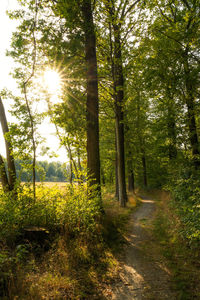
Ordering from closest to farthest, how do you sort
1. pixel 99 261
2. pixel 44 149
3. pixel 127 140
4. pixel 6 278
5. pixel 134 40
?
pixel 6 278, pixel 99 261, pixel 134 40, pixel 44 149, pixel 127 140

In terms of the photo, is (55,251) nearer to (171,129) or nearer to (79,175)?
(79,175)

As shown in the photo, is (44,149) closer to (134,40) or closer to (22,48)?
(22,48)

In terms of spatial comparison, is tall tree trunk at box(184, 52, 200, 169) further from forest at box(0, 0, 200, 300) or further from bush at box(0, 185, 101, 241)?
bush at box(0, 185, 101, 241)

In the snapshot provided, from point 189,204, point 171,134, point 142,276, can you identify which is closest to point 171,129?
point 171,134

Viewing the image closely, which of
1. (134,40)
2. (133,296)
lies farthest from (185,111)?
(133,296)

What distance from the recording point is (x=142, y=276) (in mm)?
4750

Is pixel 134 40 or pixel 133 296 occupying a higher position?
pixel 134 40

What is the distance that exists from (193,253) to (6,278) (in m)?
5.11

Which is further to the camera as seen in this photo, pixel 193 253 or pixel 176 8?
pixel 176 8

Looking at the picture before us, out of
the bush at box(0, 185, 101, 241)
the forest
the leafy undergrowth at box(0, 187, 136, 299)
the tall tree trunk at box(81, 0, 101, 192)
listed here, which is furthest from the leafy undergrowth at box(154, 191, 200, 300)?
the tall tree trunk at box(81, 0, 101, 192)

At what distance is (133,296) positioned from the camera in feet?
13.0

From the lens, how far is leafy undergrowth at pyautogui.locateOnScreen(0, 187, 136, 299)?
3477mm

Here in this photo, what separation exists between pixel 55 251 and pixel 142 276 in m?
2.44

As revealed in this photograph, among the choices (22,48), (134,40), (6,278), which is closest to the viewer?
(6,278)
